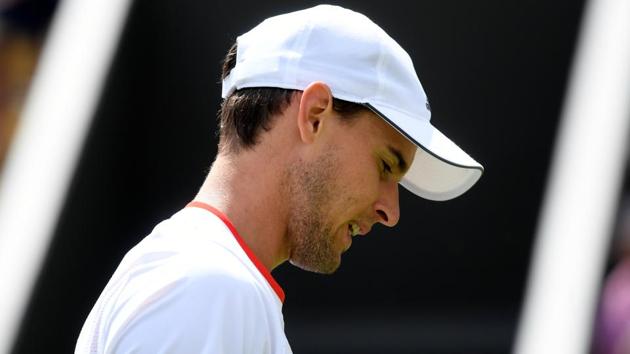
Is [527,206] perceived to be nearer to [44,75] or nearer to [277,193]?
[44,75]

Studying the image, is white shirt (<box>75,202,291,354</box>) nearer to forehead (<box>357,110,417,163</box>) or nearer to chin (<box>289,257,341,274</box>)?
chin (<box>289,257,341,274</box>)

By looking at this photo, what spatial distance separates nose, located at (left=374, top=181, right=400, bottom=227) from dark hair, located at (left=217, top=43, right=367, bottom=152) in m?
0.21

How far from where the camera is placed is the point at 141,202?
22.7 ft

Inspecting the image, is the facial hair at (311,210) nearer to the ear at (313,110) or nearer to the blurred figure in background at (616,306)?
the ear at (313,110)

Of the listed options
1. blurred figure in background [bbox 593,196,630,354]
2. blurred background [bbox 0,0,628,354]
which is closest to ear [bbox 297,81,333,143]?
blurred figure in background [bbox 593,196,630,354]

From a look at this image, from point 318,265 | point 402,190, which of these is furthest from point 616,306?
point 318,265

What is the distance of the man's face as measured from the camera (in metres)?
2.26

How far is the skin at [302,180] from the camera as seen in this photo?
87.3 inches

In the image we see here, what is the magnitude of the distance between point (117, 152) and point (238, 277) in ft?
15.9

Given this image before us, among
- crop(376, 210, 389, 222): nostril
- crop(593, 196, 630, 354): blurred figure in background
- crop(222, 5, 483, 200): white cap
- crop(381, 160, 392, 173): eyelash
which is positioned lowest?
crop(593, 196, 630, 354): blurred figure in background

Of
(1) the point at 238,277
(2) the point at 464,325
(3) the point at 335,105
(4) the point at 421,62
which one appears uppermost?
(4) the point at 421,62

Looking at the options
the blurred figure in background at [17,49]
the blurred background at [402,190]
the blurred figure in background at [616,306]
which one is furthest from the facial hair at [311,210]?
the blurred figure in background at [17,49]

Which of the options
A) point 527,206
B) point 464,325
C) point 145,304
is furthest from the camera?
point 527,206

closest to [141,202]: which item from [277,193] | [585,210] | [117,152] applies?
[117,152]
